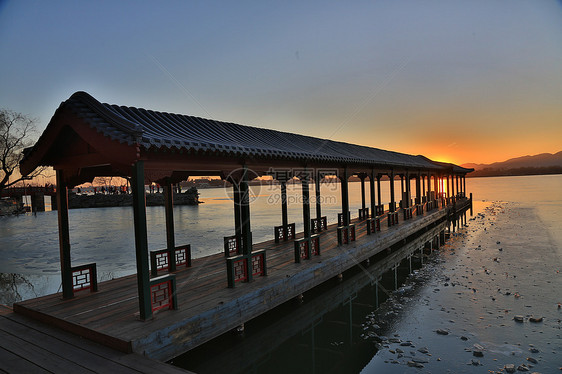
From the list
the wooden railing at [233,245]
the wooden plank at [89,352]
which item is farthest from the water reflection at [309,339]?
the wooden railing at [233,245]

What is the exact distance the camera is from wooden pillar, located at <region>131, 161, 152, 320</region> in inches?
204

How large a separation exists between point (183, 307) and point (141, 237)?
62.5 inches

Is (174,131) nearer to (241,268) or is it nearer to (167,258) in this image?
(241,268)

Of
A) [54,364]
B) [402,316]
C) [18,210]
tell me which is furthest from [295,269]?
[18,210]

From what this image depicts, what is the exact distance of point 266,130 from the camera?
1079 centimetres

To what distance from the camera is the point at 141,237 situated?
5203 mm

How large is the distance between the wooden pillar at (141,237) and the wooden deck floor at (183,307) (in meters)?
0.31

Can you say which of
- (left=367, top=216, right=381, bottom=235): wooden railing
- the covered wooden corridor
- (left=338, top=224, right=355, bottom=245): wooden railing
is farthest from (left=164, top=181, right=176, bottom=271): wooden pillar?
(left=367, top=216, right=381, bottom=235): wooden railing

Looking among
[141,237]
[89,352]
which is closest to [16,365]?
[89,352]

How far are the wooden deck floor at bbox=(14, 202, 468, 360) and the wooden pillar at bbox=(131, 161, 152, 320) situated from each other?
31 centimetres

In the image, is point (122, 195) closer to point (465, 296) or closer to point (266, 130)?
point (266, 130)

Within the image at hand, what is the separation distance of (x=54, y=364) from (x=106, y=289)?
2.89 m

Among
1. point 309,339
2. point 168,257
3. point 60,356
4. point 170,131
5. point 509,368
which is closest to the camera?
point 60,356

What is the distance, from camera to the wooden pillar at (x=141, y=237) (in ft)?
17.0
